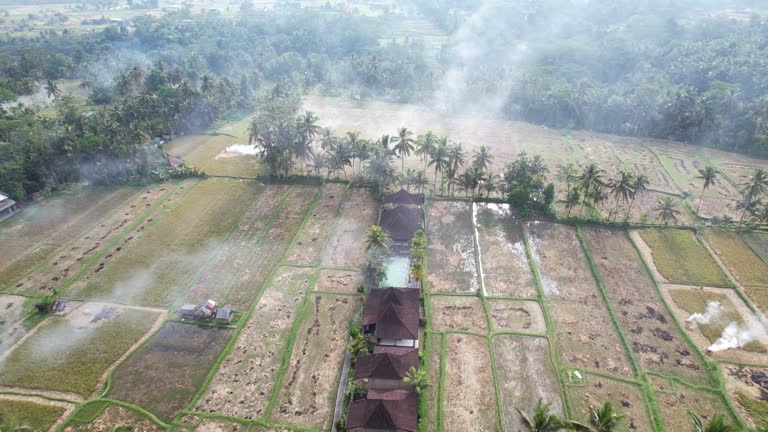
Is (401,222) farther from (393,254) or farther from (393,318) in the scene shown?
(393,318)

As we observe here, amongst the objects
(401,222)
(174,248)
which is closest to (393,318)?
(401,222)

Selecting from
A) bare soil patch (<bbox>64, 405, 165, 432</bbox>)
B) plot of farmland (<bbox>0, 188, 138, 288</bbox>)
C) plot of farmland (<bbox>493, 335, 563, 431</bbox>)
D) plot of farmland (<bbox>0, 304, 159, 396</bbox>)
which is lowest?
bare soil patch (<bbox>64, 405, 165, 432</bbox>)

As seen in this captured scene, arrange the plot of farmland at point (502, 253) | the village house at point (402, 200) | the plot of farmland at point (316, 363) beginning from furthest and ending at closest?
the village house at point (402, 200)
the plot of farmland at point (502, 253)
the plot of farmland at point (316, 363)

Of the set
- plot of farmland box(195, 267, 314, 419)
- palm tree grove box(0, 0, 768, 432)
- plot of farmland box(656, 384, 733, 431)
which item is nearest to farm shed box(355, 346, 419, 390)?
palm tree grove box(0, 0, 768, 432)

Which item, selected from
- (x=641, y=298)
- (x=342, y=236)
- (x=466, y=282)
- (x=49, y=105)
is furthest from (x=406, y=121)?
(x=49, y=105)

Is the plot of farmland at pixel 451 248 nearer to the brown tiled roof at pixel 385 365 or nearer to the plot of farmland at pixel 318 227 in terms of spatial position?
the brown tiled roof at pixel 385 365

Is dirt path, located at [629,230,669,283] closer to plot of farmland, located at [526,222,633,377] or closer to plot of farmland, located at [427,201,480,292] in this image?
plot of farmland, located at [526,222,633,377]

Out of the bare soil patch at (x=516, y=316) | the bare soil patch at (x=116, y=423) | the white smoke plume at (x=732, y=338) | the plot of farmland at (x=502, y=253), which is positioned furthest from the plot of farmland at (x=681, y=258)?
the bare soil patch at (x=116, y=423)
